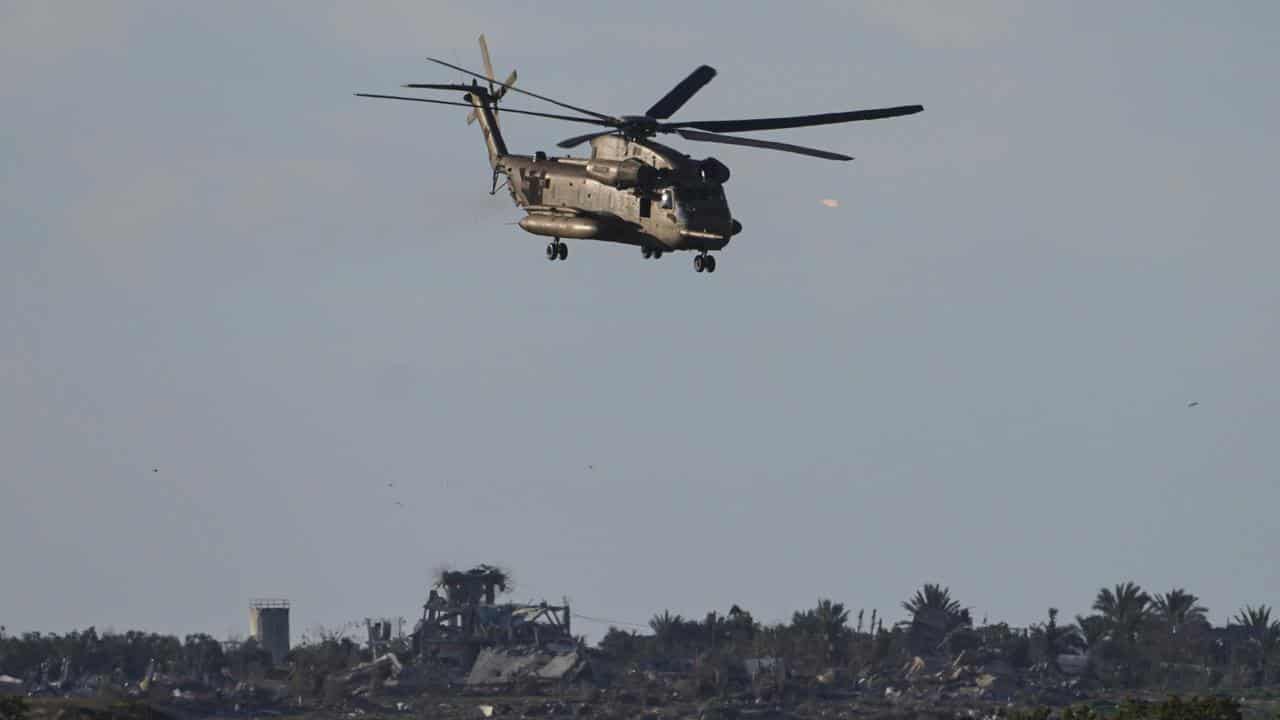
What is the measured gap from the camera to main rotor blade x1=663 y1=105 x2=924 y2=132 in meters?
54.8

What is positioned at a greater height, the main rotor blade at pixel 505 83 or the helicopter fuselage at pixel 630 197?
the main rotor blade at pixel 505 83

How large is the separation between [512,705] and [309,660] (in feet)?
99.8

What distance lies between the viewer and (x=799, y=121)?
56.4m

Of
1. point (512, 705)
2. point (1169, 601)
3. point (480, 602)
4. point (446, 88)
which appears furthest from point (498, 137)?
point (1169, 601)

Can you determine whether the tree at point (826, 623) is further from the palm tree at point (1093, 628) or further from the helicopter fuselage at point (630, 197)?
the helicopter fuselage at point (630, 197)

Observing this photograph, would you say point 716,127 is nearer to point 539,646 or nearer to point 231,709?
point 231,709

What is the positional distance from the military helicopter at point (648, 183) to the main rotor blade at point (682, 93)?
0.10 feet

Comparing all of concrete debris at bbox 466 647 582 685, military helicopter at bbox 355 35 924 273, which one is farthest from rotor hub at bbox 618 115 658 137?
concrete debris at bbox 466 647 582 685

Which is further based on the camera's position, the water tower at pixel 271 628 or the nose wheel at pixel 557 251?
the water tower at pixel 271 628

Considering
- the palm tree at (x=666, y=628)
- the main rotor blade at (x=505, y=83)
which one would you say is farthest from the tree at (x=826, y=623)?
the main rotor blade at (x=505, y=83)

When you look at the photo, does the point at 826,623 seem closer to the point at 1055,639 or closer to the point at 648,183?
the point at 1055,639

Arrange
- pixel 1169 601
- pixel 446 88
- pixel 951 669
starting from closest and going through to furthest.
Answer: pixel 446 88 < pixel 951 669 < pixel 1169 601

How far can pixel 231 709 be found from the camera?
12512cm

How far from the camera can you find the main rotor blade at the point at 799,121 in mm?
54844
